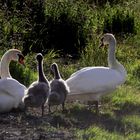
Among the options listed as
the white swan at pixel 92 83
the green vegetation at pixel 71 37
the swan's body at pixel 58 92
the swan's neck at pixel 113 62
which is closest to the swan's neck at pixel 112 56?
the swan's neck at pixel 113 62

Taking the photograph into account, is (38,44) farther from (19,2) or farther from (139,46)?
(139,46)

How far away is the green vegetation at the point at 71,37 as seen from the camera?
13039 mm

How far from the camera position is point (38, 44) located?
15594 mm

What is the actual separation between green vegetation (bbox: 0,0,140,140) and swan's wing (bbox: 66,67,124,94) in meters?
0.40

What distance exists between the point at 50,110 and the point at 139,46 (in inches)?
236

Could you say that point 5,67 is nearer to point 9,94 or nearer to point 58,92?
point 9,94

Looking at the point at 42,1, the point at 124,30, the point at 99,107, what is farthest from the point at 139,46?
the point at 99,107

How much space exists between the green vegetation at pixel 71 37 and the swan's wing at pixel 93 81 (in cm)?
40

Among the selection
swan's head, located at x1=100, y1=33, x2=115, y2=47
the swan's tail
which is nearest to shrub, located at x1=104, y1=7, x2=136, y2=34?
swan's head, located at x1=100, y1=33, x2=115, y2=47

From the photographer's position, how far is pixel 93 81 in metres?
11.5

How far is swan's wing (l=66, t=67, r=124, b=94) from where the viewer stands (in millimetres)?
11430

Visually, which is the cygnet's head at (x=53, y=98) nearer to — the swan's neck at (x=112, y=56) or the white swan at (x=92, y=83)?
the white swan at (x=92, y=83)

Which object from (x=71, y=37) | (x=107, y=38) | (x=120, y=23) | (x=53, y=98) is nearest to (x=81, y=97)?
(x=53, y=98)

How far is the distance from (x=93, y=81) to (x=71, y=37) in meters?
4.79
